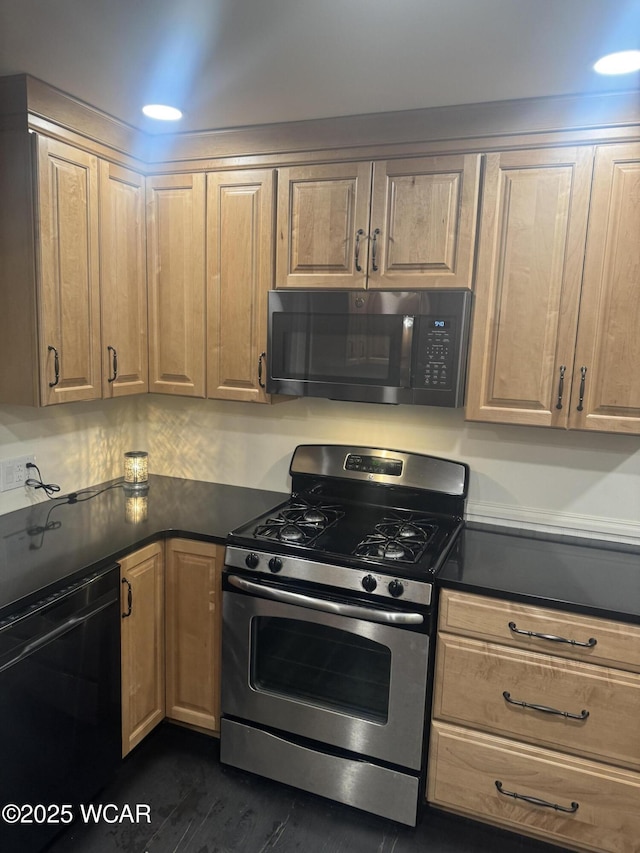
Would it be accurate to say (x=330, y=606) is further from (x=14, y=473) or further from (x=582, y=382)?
(x=14, y=473)

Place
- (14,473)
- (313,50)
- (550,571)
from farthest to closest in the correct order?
(14,473) → (550,571) → (313,50)

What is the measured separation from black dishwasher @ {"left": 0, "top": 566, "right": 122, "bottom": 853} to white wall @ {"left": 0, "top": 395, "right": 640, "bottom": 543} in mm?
695

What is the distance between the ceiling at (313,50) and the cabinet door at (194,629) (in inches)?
59.3

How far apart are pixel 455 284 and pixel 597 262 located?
435 millimetres

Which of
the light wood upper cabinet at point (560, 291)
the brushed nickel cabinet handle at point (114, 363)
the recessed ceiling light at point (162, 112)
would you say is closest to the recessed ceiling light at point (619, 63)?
the light wood upper cabinet at point (560, 291)

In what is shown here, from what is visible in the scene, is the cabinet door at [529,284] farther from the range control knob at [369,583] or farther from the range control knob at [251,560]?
the range control knob at [251,560]

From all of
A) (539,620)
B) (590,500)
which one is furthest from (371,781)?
(590,500)

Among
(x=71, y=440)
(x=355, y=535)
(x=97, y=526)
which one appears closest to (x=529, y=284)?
(x=355, y=535)

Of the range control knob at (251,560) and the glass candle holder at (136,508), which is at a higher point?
the glass candle holder at (136,508)

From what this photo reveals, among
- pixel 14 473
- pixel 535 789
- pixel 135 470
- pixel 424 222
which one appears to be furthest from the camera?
pixel 135 470

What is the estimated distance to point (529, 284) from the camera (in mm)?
1947

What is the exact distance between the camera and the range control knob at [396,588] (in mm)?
1815

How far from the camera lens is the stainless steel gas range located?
1.85m

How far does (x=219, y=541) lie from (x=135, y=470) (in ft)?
2.48
